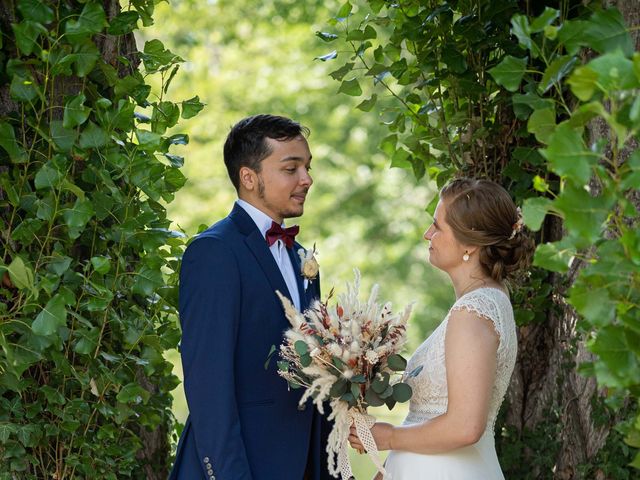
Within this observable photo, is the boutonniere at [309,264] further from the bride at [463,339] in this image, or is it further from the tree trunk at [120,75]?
the tree trunk at [120,75]

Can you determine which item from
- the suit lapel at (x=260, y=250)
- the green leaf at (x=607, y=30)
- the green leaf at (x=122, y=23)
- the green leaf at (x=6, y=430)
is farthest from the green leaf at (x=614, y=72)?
the green leaf at (x=6, y=430)

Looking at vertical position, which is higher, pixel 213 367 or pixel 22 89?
pixel 22 89

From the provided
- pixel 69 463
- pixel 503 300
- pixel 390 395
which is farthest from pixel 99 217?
pixel 503 300

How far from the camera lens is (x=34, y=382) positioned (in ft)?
9.04

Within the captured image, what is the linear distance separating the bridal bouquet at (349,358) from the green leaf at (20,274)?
668 millimetres

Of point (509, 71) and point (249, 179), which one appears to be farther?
point (249, 179)

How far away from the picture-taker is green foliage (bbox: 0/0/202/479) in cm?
258

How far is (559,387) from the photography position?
3393mm

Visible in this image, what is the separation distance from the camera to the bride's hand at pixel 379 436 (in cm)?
260

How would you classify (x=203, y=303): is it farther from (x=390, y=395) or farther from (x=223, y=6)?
(x=223, y=6)

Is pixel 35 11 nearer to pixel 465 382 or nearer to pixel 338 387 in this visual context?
pixel 338 387

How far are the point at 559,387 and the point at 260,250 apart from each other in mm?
1307

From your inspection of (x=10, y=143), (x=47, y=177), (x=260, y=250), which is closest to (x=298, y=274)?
(x=260, y=250)

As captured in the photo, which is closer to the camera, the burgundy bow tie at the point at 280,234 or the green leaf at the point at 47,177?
the green leaf at the point at 47,177
